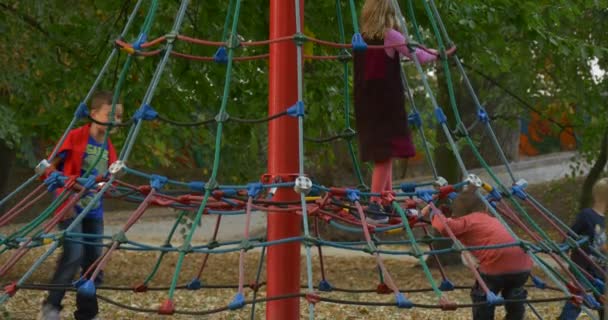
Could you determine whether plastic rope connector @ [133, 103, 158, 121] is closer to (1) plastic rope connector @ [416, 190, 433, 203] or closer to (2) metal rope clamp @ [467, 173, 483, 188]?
(1) plastic rope connector @ [416, 190, 433, 203]

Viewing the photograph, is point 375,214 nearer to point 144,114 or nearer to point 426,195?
point 426,195

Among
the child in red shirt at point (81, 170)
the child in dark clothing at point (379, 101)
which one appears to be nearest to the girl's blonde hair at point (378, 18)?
the child in dark clothing at point (379, 101)

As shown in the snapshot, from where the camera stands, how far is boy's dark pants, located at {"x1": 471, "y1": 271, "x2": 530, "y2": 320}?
Result: 6.33 meters

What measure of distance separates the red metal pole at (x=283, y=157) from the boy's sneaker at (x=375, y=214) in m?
0.41

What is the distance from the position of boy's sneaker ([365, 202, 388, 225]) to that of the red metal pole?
1.36 ft

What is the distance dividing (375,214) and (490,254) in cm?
100

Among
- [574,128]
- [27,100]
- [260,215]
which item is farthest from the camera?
[260,215]

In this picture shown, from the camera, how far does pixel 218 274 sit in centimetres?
1443

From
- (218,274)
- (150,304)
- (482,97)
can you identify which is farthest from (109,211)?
(150,304)

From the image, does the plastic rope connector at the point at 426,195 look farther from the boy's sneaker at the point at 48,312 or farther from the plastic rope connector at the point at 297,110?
the boy's sneaker at the point at 48,312

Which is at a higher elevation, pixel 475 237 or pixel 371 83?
pixel 371 83

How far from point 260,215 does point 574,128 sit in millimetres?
10000

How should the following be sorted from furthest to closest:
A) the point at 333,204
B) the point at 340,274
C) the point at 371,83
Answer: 1. the point at 340,274
2. the point at 371,83
3. the point at 333,204

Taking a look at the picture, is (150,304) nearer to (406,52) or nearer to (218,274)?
(218,274)
